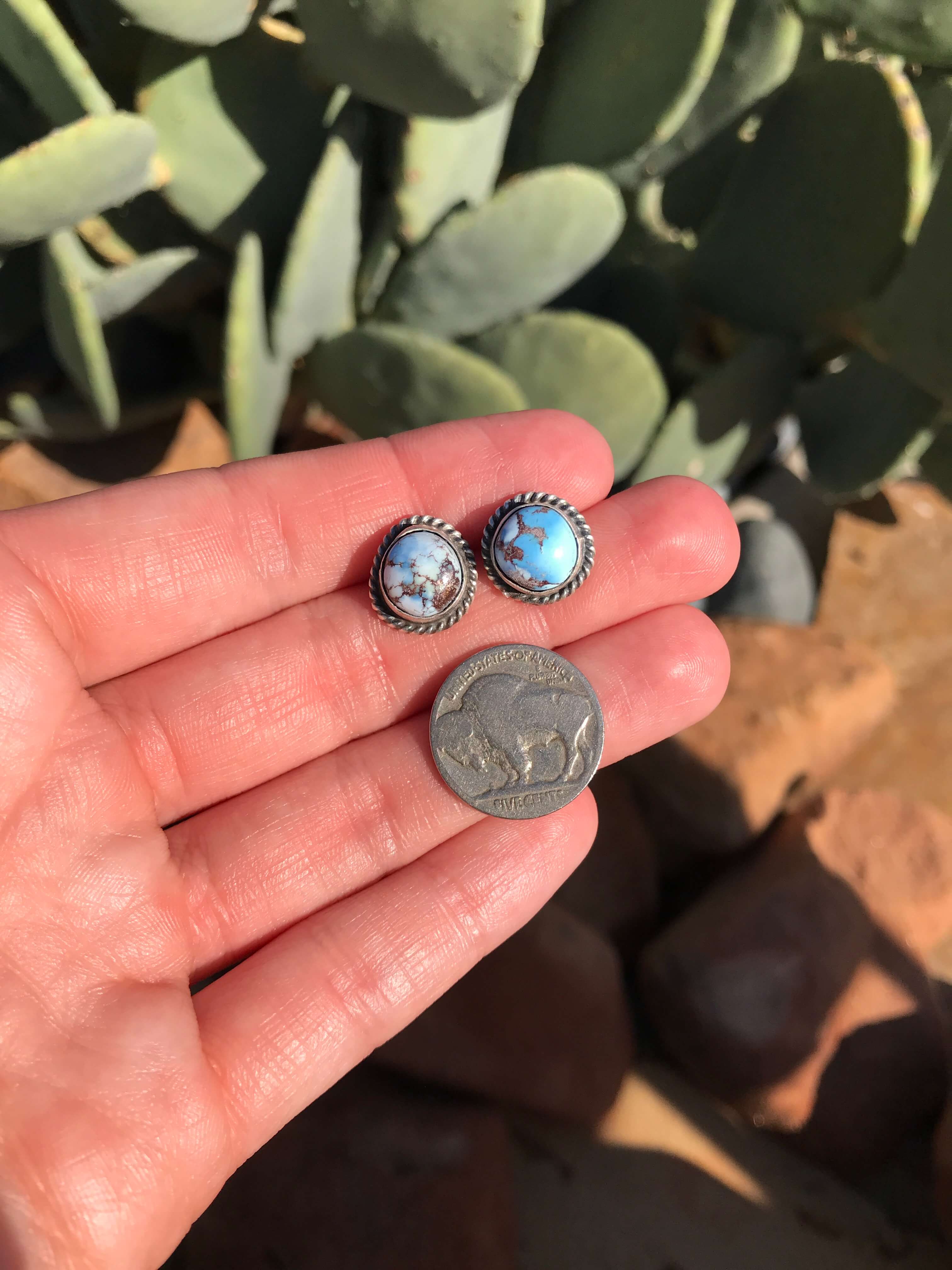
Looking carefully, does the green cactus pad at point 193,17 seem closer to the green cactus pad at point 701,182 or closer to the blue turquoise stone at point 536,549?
the blue turquoise stone at point 536,549

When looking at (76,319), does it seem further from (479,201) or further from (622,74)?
(622,74)

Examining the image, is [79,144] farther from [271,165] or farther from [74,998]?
[74,998]

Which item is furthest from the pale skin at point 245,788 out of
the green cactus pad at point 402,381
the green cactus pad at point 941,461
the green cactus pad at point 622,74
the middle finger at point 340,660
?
the green cactus pad at point 941,461

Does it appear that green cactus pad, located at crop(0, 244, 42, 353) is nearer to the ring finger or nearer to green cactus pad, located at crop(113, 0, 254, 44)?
green cactus pad, located at crop(113, 0, 254, 44)

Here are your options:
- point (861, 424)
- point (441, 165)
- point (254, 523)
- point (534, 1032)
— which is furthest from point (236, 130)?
point (534, 1032)

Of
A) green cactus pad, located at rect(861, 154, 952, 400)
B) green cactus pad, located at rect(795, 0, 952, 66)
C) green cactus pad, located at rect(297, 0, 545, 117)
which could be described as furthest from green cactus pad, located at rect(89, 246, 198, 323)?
green cactus pad, located at rect(861, 154, 952, 400)
